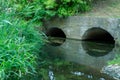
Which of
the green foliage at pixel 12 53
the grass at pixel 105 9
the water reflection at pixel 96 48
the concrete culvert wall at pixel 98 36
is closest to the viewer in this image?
the green foliage at pixel 12 53

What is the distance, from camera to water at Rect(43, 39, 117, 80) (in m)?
8.97

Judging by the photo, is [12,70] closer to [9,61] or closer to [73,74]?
[9,61]

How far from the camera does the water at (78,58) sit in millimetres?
8969

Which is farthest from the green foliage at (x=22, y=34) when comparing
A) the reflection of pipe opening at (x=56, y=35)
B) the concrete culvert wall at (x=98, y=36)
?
the concrete culvert wall at (x=98, y=36)

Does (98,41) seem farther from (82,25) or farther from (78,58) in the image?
(78,58)

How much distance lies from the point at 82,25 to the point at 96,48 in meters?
1.48

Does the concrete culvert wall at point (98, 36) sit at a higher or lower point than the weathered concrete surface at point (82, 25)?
lower

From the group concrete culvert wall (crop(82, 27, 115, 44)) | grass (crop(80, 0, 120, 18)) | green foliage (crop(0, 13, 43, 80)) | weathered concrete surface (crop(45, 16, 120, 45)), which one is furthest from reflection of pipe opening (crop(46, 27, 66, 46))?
green foliage (crop(0, 13, 43, 80))

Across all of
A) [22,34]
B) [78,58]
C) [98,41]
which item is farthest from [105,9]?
[22,34]

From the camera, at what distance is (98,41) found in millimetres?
14070

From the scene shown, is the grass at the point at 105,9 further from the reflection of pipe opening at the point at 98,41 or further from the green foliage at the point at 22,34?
the reflection of pipe opening at the point at 98,41

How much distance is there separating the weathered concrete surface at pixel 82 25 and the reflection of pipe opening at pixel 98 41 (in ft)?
0.98

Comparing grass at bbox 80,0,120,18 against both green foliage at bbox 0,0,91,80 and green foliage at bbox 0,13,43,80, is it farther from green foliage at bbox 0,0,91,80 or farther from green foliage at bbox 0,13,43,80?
green foliage at bbox 0,13,43,80

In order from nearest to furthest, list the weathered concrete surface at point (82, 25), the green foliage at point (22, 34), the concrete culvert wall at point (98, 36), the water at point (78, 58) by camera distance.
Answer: the green foliage at point (22, 34) < the water at point (78, 58) < the weathered concrete surface at point (82, 25) < the concrete culvert wall at point (98, 36)
